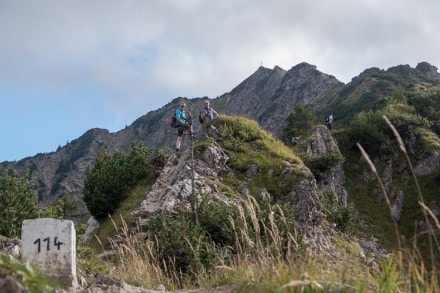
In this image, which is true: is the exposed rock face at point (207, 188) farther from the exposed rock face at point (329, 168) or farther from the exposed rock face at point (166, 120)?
the exposed rock face at point (166, 120)

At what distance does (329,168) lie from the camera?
1243 inches

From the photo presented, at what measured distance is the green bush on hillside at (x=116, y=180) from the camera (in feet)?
63.1

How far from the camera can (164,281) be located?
818cm

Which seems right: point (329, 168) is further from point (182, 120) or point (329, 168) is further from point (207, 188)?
point (207, 188)

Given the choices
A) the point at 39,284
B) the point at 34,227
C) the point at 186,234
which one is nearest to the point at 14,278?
the point at 39,284

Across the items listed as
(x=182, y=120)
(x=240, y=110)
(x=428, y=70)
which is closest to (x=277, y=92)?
(x=240, y=110)

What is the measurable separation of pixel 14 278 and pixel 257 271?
2923 mm

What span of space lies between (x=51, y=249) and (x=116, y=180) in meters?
13.4

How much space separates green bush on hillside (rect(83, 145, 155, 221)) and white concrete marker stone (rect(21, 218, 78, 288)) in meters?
12.9

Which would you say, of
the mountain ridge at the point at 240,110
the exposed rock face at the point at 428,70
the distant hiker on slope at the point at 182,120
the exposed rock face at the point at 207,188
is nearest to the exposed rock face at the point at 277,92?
the mountain ridge at the point at 240,110

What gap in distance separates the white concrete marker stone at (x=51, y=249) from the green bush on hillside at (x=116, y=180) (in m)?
12.9

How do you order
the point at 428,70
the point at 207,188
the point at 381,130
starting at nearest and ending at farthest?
the point at 207,188, the point at 381,130, the point at 428,70

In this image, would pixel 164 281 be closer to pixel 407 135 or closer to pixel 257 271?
pixel 257 271

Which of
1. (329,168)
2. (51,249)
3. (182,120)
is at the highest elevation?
(182,120)
